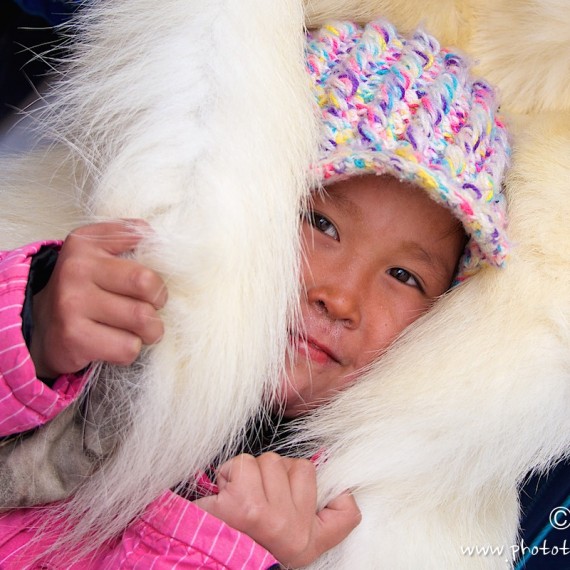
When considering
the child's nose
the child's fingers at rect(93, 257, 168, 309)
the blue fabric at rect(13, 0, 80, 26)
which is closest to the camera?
the child's fingers at rect(93, 257, 168, 309)

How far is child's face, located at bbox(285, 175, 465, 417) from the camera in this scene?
95cm

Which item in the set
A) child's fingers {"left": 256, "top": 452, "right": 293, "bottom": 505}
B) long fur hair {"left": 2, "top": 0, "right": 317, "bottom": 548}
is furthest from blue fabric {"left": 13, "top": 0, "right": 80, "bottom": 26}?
child's fingers {"left": 256, "top": 452, "right": 293, "bottom": 505}

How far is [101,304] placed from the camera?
28.4 inches

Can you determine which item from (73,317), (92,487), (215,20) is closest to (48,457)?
(92,487)

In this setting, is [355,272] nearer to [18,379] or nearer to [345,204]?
[345,204]

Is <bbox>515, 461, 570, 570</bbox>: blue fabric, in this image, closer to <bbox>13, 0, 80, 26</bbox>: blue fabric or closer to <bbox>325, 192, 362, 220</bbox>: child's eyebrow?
<bbox>325, 192, 362, 220</bbox>: child's eyebrow

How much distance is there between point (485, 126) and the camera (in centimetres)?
99

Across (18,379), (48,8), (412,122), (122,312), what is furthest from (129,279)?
(48,8)

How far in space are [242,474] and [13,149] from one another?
2.15 feet

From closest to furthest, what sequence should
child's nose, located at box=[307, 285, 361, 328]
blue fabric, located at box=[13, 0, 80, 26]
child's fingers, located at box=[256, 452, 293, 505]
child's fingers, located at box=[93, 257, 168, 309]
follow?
child's fingers, located at box=[93, 257, 168, 309], child's fingers, located at box=[256, 452, 293, 505], child's nose, located at box=[307, 285, 361, 328], blue fabric, located at box=[13, 0, 80, 26]

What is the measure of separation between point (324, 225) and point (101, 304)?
1.20ft

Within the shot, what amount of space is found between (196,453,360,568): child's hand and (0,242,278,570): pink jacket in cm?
2

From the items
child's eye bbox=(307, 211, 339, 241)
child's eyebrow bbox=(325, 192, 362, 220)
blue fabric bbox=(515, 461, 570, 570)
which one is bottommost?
blue fabric bbox=(515, 461, 570, 570)

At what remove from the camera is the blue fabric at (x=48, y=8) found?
3.73ft
